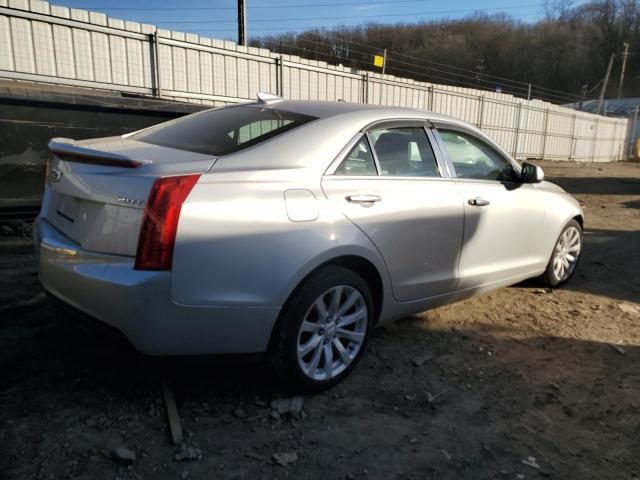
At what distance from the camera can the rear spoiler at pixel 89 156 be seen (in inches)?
102

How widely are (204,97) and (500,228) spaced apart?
874 cm

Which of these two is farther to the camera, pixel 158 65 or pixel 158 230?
pixel 158 65

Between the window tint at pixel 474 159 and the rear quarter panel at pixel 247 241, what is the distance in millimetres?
1401

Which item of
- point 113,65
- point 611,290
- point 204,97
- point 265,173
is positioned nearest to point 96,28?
point 113,65

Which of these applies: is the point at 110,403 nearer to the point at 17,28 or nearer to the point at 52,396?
the point at 52,396

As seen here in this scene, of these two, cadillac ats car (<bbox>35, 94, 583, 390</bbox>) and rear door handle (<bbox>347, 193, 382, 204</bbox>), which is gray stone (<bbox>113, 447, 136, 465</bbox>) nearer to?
cadillac ats car (<bbox>35, 94, 583, 390</bbox>)

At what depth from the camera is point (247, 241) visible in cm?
257

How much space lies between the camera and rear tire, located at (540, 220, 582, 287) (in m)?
4.94

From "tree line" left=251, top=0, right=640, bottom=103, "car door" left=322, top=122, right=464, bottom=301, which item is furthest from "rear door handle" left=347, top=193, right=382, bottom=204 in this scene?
"tree line" left=251, top=0, right=640, bottom=103

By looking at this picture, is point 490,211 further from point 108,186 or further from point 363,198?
point 108,186

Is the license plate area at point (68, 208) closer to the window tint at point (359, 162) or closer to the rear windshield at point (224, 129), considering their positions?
the rear windshield at point (224, 129)

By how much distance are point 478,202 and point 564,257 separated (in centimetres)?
183

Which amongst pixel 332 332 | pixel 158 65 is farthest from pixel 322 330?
pixel 158 65

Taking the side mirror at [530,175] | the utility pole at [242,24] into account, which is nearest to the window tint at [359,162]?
the side mirror at [530,175]
